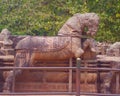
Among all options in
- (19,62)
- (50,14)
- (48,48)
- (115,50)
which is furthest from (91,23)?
(50,14)

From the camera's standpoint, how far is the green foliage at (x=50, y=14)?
50.3 feet

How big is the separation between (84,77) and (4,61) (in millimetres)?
1620

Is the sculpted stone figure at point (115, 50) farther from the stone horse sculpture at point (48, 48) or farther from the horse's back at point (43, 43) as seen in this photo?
the horse's back at point (43, 43)

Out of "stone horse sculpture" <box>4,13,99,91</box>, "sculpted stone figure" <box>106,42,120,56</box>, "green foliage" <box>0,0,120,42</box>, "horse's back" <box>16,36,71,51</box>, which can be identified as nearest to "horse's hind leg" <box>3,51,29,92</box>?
"stone horse sculpture" <box>4,13,99,91</box>

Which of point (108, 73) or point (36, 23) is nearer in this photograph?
point (108, 73)

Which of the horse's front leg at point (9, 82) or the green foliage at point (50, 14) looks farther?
the green foliage at point (50, 14)

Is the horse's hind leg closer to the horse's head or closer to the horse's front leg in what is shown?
the horse's front leg

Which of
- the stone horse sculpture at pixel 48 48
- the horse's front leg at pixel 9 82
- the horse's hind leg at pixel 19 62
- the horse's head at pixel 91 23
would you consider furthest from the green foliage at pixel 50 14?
the horse's front leg at pixel 9 82

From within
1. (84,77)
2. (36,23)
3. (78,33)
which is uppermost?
(36,23)

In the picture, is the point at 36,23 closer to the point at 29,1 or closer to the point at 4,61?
the point at 29,1

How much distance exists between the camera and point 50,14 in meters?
17.2

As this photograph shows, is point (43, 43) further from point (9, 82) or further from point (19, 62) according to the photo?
point (9, 82)

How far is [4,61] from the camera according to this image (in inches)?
318

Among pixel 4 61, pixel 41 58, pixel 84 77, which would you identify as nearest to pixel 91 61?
pixel 84 77
